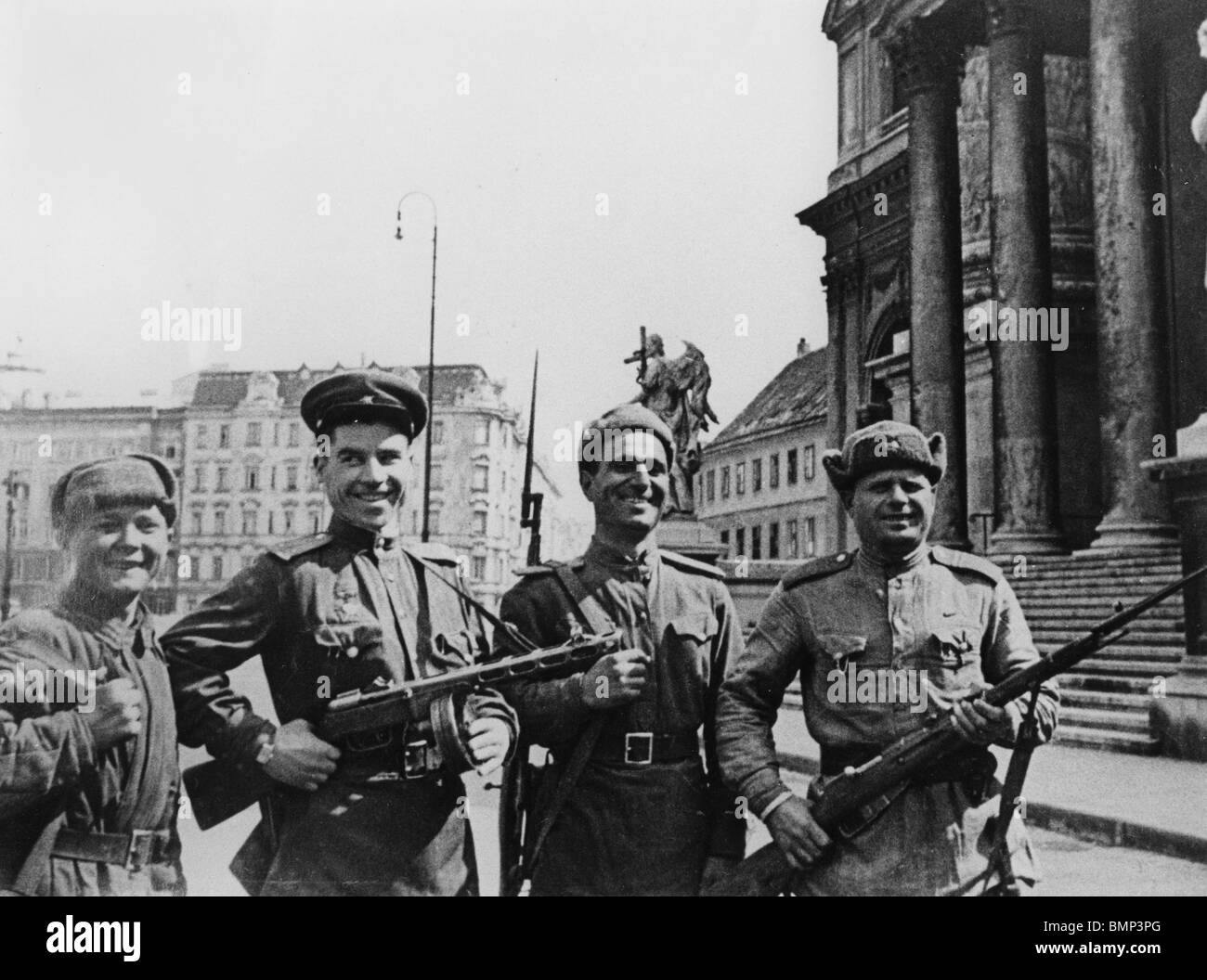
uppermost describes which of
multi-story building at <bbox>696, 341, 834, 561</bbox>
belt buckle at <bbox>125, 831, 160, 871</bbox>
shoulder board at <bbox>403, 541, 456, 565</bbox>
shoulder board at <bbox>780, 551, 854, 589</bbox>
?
multi-story building at <bbox>696, 341, 834, 561</bbox>

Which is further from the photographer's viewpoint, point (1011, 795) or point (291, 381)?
point (291, 381)

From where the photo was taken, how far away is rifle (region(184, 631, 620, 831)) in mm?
3807

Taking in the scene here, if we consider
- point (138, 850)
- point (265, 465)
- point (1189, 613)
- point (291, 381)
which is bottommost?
point (138, 850)

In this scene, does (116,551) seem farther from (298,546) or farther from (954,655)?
(954,655)

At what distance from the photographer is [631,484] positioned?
4016 mm

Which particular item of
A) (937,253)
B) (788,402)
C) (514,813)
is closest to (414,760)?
(514,813)

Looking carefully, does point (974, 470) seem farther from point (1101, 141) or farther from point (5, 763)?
point (5, 763)

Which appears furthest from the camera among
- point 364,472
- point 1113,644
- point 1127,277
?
point 1127,277

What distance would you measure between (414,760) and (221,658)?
740 mm

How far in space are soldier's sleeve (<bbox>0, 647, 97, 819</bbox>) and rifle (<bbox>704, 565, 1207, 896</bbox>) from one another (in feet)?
7.59

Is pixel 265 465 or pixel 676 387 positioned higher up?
pixel 676 387

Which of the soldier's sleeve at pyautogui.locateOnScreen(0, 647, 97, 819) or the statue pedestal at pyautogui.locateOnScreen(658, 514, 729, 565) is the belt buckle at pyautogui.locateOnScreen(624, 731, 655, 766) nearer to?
the statue pedestal at pyautogui.locateOnScreen(658, 514, 729, 565)

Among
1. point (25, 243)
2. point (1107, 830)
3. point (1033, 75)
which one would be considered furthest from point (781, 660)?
point (1033, 75)

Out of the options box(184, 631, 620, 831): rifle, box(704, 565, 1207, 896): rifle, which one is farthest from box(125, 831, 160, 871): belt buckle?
box(704, 565, 1207, 896): rifle
